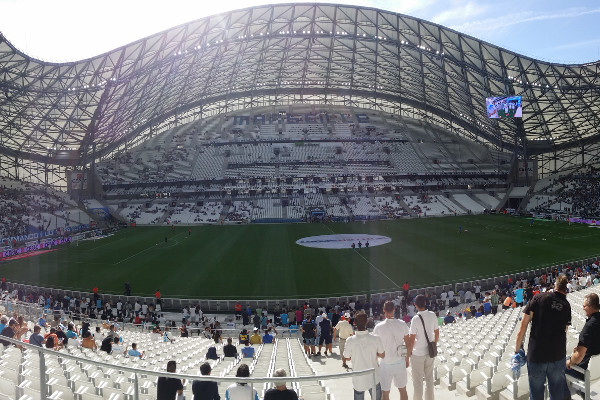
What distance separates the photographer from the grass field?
1099 inches

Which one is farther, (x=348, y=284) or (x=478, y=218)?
(x=478, y=218)

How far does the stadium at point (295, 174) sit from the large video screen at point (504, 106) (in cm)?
49

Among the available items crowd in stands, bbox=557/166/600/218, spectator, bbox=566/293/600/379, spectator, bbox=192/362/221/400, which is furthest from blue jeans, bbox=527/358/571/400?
crowd in stands, bbox=557/166/600/218

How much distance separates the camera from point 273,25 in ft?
194

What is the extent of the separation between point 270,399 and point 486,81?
6322cm

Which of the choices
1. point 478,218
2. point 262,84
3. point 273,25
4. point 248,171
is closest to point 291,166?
point 248,171

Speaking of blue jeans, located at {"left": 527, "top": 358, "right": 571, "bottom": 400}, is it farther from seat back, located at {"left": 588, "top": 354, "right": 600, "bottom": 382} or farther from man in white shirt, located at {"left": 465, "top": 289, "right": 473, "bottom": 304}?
man in white shirt, located at {"left": 465, "top": 289, "right": 473, "bottom": 304}

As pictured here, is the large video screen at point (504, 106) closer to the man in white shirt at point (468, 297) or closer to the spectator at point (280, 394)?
the man in white shirt at point (468, 297)

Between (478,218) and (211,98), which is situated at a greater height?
(211,98)

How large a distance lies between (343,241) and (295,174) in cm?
4018

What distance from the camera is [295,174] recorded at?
84.2 metres

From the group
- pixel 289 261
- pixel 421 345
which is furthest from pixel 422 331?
pixel 289 261

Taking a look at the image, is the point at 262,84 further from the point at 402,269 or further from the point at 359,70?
the point at 402,269

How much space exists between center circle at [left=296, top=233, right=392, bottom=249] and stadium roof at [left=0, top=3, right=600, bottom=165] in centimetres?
2792
